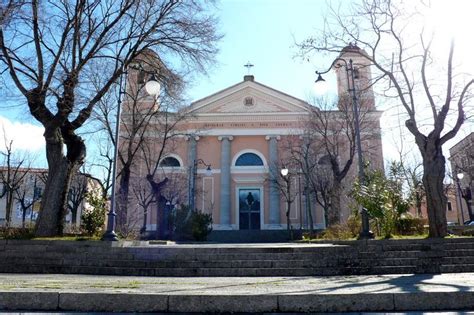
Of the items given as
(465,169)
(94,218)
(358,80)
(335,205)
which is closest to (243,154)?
(358,80)

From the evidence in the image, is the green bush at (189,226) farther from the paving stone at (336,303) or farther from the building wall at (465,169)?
the building wall at (465,169)

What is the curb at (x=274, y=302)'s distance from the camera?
16.9 feet

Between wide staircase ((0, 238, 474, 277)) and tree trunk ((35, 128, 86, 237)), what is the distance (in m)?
2.04

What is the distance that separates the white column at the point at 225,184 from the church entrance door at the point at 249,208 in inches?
60.8

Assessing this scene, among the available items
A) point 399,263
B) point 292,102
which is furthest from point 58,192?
point 292,102

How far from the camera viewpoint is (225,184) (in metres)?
38.5

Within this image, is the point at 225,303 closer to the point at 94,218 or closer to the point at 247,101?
the point at 94,218

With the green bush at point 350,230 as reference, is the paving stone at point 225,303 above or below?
below

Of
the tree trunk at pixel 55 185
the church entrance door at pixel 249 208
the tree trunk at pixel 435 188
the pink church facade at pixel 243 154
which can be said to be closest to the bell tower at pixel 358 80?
the pink church facade at pixel 243 154

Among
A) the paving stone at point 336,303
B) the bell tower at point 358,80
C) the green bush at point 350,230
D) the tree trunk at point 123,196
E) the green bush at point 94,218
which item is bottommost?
the paving stone at point 336,303

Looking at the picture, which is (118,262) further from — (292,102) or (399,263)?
(292,102)

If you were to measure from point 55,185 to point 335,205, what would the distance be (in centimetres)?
1899

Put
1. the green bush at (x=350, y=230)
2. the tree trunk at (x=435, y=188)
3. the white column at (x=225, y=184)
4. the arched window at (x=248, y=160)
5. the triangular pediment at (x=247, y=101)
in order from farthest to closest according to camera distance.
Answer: the triangular pediment at (x=247, y=101) < the arched window at (x=248, y=160) < the white column at (x=225, y=184) < the green bush at (x=350, y=230) < the tree trunk at (x=435, y=188)

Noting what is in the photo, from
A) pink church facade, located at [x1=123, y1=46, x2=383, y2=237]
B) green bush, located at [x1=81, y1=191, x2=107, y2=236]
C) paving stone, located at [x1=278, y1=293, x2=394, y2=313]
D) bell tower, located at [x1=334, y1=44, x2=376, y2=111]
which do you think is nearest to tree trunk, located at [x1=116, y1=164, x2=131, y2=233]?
green bush, located at [x1=81, y1=191, x2=107, y2=236]
